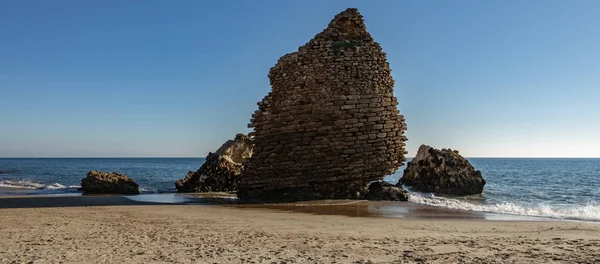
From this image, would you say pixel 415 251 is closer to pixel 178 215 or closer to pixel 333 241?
pixel 333 241

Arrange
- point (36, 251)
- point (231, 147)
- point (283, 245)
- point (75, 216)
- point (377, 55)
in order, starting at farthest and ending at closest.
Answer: point (231, 147)
point (377, 55)
point (75, 216)
point (283, 245)
point (36, 251)

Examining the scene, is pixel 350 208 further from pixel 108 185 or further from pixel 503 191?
pixel 503 191

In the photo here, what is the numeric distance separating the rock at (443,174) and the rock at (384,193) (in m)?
6.52

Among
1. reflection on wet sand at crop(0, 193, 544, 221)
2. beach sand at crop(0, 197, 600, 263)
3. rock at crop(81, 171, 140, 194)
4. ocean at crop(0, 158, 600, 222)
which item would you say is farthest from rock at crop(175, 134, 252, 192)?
beach sand at crop(0, 197, 600, 263)

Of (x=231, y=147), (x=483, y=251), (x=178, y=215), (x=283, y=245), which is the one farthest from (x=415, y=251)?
(x=231, y=147)

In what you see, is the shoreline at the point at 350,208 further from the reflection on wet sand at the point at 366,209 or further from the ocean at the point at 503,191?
the ocean at the point at 503,191

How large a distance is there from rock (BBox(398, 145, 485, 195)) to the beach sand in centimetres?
1205

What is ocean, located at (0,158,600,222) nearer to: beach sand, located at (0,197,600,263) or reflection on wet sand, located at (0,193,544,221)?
reflection on wet sand, located at (0,193,544,221)

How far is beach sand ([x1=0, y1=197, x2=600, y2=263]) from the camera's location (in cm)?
565

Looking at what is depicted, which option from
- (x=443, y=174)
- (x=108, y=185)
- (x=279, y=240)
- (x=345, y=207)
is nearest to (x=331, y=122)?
(x=345, y=207)

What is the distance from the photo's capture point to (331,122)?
48.1ft

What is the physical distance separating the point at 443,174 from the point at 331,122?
10.1m

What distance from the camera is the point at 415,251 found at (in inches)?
238

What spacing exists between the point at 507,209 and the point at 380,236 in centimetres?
901
